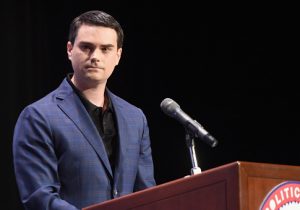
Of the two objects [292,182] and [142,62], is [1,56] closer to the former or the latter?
[142,62]

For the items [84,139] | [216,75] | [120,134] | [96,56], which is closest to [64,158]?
[84,139]

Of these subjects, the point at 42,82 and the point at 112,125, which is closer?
the point at 112,125

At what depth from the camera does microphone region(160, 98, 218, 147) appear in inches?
81.1

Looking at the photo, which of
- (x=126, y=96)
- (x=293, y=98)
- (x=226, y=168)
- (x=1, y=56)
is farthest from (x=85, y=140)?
(x=293, y=98)

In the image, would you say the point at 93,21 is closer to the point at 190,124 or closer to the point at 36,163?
the point at 36,163

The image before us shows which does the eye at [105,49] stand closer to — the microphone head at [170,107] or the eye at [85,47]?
the eye at [85,47]

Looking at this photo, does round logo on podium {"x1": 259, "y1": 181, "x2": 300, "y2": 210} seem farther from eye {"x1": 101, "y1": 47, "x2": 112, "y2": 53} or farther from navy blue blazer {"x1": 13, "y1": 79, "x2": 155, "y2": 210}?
eye {"x1": 101, "y1": 47, "x2": 112, "y2": 53}

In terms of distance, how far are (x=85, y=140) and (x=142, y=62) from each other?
2301mm

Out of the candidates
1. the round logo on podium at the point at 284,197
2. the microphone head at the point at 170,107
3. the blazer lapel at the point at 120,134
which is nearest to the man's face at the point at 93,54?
the blazer lapel at the point at 120,134

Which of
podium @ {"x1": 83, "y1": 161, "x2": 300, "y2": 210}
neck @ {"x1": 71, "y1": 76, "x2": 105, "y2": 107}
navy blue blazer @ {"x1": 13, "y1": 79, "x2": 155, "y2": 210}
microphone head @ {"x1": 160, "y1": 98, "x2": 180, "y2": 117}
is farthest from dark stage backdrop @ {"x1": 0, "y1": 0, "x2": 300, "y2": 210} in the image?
podium @ {"x1": 83, "y1": 161, "x2": 300, "y2": 210}

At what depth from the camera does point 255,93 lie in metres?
4.79

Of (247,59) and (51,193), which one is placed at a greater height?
(247,59)

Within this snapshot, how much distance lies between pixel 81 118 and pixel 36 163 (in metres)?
0.27

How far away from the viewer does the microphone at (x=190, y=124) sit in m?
2.06
